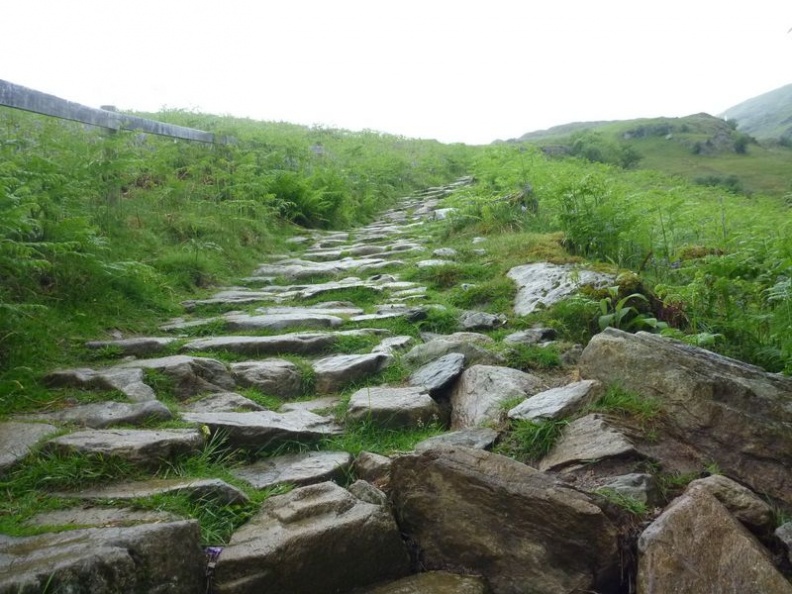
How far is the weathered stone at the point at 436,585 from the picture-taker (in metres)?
2.49

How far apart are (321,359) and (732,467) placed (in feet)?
9.60

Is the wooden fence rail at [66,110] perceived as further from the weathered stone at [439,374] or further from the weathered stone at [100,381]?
the weathered stone at [439,374]

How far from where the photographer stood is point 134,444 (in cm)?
305

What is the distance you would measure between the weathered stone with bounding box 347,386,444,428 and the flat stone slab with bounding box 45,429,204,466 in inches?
40.3

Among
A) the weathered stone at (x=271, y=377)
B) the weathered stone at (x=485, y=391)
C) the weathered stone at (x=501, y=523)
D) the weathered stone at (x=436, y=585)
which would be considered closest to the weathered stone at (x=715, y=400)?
the weathered stone at (x=485, y=391)

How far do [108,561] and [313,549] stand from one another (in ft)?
2.40

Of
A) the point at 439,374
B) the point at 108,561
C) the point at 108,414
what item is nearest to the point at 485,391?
the point at 439,374

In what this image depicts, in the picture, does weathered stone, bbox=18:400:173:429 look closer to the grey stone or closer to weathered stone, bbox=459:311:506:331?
the grey stone

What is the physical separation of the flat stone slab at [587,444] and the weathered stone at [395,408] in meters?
0.97

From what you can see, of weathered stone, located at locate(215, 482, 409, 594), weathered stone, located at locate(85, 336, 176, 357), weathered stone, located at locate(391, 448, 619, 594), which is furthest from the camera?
weathered stone, located at locate(85, 336, 176, 357)

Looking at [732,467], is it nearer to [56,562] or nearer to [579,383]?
[579,383]

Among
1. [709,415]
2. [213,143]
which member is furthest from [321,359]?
[213,143]

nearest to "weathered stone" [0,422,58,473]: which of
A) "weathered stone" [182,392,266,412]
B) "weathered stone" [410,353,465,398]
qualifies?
"weathered stone" [182,392,266,412]

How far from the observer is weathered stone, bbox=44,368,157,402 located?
3910 millimetres
